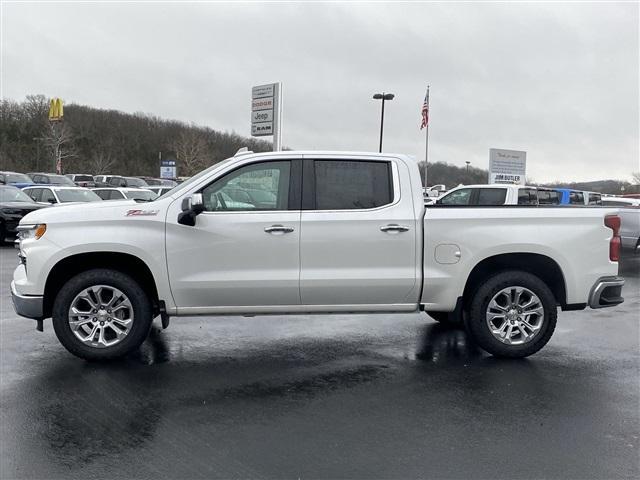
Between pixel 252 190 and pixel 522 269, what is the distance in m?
2.81

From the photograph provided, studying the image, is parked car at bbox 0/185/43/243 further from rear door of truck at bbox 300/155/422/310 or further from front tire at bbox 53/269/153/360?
rear door of truck at bbox 300/155/422/310

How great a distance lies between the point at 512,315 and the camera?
5770 millimetres

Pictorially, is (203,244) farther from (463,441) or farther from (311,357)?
(463,441)

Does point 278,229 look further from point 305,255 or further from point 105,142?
point 105,142

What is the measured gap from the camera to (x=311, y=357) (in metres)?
5.78

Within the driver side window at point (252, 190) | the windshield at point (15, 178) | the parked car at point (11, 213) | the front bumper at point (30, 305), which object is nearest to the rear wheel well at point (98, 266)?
the front bumper at point (30, 305)

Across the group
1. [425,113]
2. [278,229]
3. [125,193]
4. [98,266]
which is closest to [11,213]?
[125,193]

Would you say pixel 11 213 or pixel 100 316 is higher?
pixel 11 213

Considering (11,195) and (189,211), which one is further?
(11,195)

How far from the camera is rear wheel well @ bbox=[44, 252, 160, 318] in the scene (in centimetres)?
545

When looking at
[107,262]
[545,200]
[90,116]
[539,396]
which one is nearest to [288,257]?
[107,262]

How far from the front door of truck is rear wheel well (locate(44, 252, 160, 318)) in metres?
0.36

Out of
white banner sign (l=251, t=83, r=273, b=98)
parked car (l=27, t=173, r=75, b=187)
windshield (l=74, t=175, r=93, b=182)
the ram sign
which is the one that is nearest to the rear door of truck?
white banner sign (l=251, t=83, r=273, b=98)

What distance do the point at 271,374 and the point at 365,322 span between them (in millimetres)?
2348
